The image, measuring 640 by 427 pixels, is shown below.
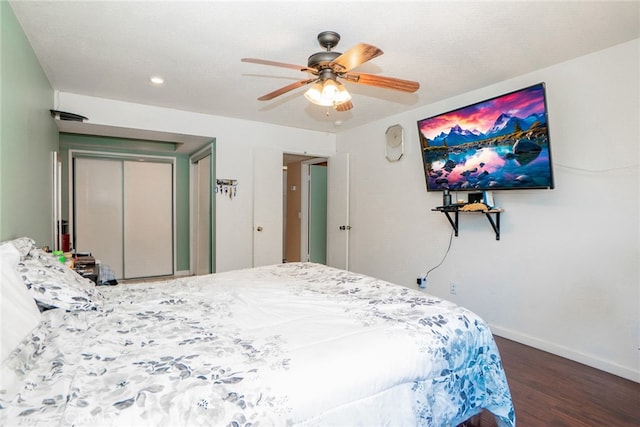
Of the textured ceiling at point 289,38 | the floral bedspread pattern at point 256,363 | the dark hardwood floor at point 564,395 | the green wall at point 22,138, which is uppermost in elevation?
the textured ceiling at point 289,38

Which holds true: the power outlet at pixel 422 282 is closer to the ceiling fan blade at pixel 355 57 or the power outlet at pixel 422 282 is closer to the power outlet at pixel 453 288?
the power outlet at pixel 453 288

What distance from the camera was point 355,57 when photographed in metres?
1.86

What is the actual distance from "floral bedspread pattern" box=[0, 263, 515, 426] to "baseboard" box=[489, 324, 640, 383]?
1481 mm

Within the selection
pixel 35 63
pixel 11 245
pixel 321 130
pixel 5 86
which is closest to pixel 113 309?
pixel 11 245

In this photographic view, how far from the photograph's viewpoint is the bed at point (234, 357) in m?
0.98

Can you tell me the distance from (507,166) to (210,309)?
8.56 feet

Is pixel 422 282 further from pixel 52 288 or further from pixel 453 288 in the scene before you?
pixel 52 288

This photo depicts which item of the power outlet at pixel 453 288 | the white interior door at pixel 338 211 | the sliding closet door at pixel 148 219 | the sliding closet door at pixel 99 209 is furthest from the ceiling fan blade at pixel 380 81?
the sliding closet door at pixel 99 209

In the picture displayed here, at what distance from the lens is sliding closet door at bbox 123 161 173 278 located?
548 centimetres

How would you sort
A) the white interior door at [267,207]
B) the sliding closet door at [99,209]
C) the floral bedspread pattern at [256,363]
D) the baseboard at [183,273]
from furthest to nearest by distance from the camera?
1. the baseboard at [183,273]
2. the sliding closet door at [99,209]
3. the white interior door at [267,207]
4. the floral bedspread pattern at [256,363]

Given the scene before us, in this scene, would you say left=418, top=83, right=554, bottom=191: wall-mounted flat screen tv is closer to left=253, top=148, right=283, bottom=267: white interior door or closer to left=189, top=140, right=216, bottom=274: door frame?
left=253, top=148, right=283, bottom=267: white interior door

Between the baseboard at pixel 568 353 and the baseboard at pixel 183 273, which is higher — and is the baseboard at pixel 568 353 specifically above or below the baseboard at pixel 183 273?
below

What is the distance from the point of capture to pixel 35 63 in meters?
2.58

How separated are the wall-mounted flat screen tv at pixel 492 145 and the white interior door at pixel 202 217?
126 inches
